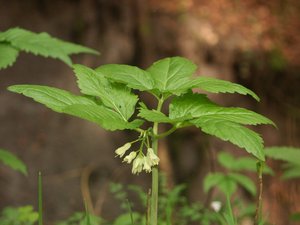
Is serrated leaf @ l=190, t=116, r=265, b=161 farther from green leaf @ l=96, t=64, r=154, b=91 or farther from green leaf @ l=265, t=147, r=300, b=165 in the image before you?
green leaf @ l=265, t=147, r=300, b=165

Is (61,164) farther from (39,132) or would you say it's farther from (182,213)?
(182,213)

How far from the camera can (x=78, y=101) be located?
124 centimetres

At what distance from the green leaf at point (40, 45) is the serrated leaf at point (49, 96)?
0.71 metres

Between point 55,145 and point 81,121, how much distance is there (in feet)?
1.19

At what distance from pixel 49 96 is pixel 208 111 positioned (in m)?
0.45

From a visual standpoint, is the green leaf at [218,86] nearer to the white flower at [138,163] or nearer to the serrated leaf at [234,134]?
the serrated leaf at [234,134]

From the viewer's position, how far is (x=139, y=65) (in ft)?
15.1

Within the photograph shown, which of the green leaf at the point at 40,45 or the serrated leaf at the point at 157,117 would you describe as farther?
the green leaf at the point at 40,45

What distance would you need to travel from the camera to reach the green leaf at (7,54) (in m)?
1.78

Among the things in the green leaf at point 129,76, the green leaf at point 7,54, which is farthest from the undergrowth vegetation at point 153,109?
the green leaf at point 7,54

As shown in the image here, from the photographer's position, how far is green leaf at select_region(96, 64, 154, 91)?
127 centimetres

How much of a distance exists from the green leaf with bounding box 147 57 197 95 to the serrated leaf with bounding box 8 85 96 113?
0.25 m

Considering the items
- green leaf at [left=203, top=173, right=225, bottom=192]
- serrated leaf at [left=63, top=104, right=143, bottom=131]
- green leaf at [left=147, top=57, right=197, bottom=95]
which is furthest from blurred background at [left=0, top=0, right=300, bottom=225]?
serrated leaf at [left=63, top=104, right=143, bottom=131]

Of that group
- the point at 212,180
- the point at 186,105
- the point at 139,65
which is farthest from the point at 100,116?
the point at 139,65
